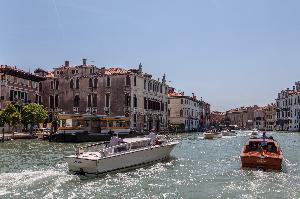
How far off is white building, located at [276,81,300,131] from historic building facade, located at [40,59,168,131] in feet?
184

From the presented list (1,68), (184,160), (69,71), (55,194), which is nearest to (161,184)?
(55,194)

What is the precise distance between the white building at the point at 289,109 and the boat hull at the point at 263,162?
96.1 meters

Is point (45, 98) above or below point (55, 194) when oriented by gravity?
above

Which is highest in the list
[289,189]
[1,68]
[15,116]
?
[1,68]

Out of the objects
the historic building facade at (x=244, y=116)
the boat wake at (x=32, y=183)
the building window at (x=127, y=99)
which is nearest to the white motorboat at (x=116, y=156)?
the boat wake at (x=32, y=183)

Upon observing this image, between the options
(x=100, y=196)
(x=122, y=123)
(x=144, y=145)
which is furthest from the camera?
(x=122, y=123)

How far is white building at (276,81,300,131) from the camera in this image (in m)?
116

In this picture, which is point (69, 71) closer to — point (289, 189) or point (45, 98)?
point (45, 98)

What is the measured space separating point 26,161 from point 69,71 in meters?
46.0

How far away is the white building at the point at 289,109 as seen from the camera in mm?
115875

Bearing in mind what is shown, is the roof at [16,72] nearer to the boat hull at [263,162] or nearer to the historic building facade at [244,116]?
the boat hull at [263,162]

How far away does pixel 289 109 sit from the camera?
121562 mm

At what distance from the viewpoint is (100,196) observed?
16.2 metres

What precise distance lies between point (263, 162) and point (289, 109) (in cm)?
10367
